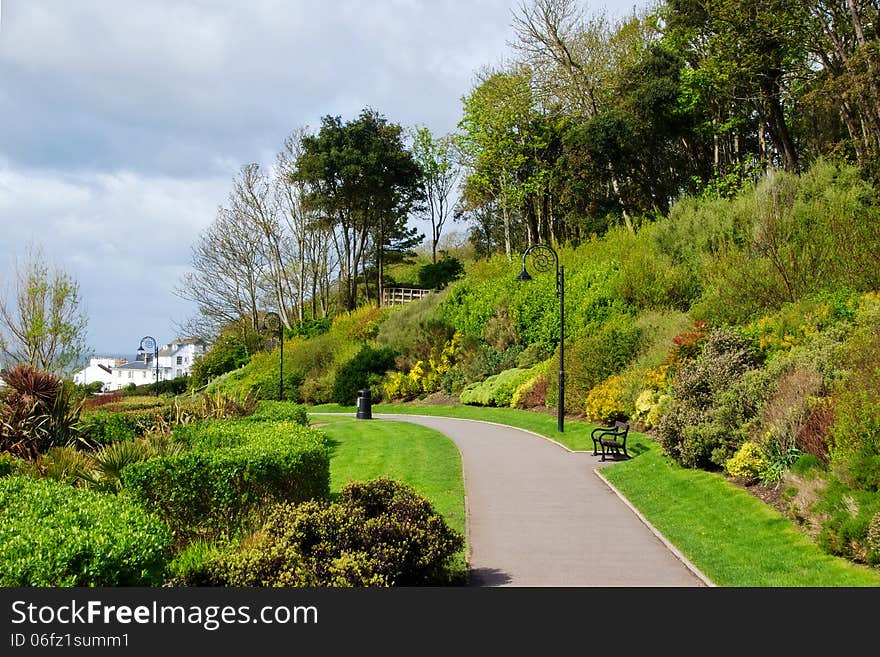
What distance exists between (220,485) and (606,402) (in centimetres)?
1250

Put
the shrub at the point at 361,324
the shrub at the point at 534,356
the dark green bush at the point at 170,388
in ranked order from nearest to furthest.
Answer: the shrub at the point at 534,356 < the shrub at the point at 361,324 < the dark green bush at the point at 170,388

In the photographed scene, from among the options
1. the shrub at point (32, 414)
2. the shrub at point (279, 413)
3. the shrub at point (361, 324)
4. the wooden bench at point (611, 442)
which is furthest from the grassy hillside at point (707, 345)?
the shrub at point (32, 414)

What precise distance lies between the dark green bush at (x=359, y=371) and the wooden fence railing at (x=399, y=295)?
39.8 feet

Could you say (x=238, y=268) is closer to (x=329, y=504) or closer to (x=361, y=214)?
(x=361, y=214)

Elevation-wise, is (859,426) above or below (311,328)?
below

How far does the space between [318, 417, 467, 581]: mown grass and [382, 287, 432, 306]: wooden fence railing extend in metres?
25.1

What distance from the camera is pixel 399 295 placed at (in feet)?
157

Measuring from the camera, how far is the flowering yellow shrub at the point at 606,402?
61.1ft

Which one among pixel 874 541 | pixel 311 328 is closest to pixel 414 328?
pixel 311 328

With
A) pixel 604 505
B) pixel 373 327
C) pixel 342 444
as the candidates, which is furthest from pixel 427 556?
pixel 373 327

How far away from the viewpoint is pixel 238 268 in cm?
4938

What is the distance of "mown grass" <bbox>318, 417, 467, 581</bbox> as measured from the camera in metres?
11.4

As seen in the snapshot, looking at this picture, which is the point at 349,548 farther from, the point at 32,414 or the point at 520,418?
the point at 520,418

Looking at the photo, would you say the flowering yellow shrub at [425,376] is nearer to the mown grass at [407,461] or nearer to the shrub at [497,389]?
the shrub at [497,389]
